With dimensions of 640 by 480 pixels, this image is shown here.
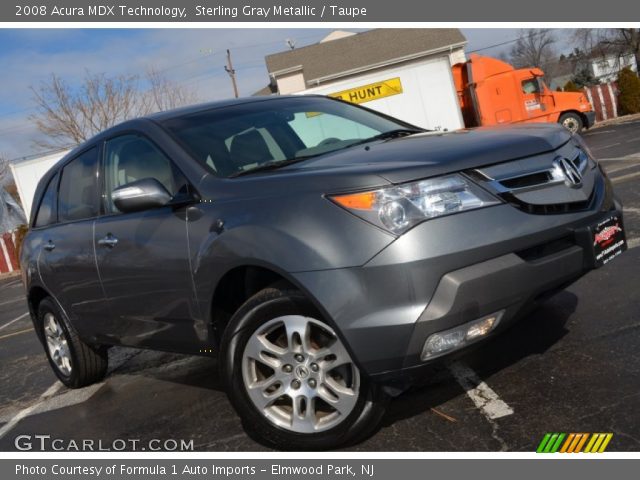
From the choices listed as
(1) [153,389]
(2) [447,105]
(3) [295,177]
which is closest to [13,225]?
(2) [447,105]

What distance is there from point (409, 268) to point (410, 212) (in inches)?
9.0

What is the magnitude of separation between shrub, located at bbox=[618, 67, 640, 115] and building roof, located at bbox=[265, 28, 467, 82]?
29.4 feet

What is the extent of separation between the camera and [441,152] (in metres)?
2.90

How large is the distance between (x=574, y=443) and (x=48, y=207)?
4.01 metres

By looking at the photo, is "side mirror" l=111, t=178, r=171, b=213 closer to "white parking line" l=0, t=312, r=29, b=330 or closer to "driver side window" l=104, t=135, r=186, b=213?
"driver side window" l=104, t=135, r=186, b=213

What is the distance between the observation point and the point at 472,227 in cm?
268

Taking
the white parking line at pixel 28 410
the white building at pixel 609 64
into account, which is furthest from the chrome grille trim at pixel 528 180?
the white building at pixel 609 64

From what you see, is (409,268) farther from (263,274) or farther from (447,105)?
(447,105)

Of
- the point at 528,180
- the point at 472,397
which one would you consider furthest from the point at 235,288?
the point at 528,180

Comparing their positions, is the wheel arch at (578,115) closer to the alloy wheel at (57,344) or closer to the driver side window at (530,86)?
the driver side window at (530,86)

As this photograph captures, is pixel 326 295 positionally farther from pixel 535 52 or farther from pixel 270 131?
pixel 535 52

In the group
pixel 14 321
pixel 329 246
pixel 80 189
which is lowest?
pixel 14 321

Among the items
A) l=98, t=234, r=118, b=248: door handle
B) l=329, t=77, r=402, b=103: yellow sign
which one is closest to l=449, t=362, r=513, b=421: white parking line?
l=98, t=234, r=118, b=248: door handle

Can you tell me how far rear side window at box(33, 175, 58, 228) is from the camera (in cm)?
496
